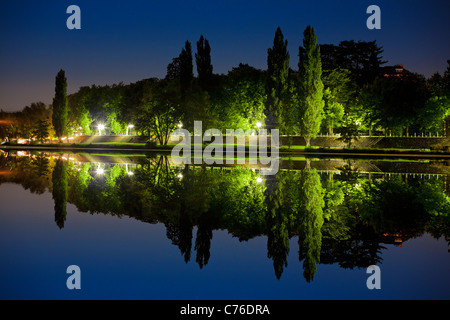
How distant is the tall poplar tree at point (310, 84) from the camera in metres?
41.3

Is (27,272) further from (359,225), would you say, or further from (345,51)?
(345,51)

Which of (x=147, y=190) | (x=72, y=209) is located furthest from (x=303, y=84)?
(x=72, y=209)

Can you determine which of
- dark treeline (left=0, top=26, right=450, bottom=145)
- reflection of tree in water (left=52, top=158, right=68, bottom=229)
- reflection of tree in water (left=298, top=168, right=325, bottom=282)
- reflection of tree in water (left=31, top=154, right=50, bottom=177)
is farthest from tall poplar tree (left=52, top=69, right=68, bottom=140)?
reflection of tree in water (left=298, top=168, right=325, bottom=282)

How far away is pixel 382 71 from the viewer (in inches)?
2293

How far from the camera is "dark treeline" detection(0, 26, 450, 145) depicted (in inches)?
1660

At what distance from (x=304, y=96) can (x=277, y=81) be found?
318 centimetres

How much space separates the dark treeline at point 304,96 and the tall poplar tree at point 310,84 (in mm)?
77

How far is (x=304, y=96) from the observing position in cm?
4234

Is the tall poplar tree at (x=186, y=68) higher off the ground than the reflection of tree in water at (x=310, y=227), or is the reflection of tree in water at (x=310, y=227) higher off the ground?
the tall poplar tree at (x=186, y=68)

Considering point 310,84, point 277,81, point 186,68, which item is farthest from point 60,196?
point 186,68

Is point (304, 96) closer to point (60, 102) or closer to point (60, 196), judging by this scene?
point (60, 196)

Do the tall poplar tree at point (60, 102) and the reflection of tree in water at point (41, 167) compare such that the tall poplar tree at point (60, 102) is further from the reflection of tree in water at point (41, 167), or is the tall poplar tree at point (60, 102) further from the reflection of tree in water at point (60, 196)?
the reflection of tree in water at point (60, 196)

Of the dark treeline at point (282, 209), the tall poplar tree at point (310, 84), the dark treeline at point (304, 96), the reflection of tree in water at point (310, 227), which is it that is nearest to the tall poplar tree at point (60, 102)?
the dark treeline at point (304, 96)
